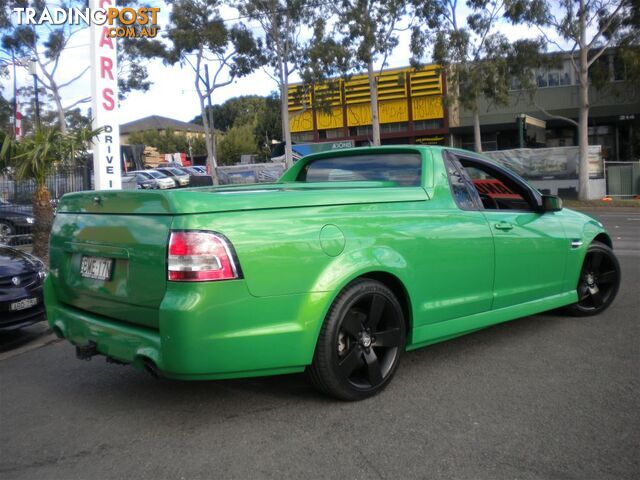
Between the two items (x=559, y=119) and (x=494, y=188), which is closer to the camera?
(x=494, y=188)

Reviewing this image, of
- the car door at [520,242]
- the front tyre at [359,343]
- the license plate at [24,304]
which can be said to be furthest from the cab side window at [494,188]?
the license plate at [24,304]

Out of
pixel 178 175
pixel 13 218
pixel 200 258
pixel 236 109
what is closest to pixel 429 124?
pixel 178 175

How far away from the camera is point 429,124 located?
4084 cm

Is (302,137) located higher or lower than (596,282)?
higher

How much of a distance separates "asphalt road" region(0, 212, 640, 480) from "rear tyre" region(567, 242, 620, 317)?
88 cm

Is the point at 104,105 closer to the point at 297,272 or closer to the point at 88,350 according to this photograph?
the point at 88,350

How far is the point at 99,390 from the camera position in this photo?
4297mm

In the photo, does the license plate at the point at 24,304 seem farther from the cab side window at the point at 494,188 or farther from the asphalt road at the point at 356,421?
the cab side window at the point at 494,188

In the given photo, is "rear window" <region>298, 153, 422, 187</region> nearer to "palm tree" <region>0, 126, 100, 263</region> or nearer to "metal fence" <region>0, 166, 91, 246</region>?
"palm tree" <region>0, 126, 100, 263</region>

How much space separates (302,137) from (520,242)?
41385 mm

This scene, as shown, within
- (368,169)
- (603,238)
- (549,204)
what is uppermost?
(368,169)

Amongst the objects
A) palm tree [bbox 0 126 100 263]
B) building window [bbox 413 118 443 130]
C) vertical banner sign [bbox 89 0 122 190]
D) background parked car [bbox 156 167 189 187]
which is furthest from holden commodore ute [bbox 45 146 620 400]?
building window [bbox 413 118 443 130]

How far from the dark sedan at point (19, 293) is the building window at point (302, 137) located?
3952 cm

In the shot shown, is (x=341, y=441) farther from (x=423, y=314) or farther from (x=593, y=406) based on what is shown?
(x=593, y=406)
